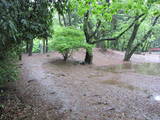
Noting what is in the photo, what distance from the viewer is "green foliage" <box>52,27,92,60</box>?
9289 mm

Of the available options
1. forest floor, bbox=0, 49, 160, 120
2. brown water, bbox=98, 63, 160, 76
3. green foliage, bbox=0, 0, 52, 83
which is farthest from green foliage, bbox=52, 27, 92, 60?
green foliage, bbox=0, 0, 52, 83

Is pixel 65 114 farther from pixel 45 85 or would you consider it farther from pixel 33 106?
pixel 45 85

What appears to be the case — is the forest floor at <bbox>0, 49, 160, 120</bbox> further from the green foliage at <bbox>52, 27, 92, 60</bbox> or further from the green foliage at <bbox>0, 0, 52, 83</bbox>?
the green foliage at <bbox>52, 27, 92, 60</bbox>

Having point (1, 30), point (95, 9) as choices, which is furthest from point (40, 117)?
point (95, 9)

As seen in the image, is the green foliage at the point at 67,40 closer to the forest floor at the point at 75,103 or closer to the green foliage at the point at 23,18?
the forest floor at the point at 75,103

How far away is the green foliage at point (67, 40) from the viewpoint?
9289 mm

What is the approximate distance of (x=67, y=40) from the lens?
9430 mm

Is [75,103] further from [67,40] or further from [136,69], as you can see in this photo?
[136,69]

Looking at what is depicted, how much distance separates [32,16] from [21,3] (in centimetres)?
40

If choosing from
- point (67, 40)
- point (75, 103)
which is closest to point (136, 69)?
point (67, 40)

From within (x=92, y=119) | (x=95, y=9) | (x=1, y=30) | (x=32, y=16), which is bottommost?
(x=92, y=119)

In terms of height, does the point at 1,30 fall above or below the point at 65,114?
above

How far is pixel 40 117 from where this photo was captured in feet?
10.2

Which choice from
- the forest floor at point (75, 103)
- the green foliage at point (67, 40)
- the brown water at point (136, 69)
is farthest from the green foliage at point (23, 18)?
the brown water at point (136, 69)
